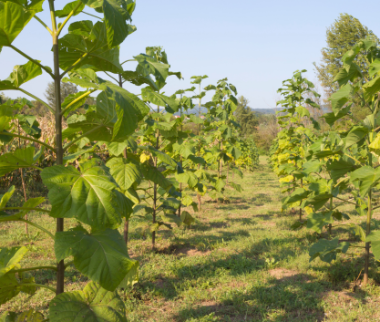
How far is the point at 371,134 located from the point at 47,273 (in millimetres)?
4275

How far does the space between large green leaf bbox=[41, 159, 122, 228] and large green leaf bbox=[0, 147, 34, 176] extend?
24 cm

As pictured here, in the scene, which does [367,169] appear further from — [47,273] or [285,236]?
[47,273]

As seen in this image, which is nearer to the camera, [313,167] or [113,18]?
[113,18]

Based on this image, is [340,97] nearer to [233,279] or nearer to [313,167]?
[313,167]

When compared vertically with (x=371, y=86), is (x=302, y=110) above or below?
above

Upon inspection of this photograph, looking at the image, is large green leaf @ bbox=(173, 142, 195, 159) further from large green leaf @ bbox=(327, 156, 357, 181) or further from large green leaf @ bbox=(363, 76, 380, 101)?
large green leaf @ bbox=(363, 76, 380, 101)

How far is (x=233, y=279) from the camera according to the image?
3.60m

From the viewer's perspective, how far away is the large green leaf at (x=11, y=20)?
1115mm

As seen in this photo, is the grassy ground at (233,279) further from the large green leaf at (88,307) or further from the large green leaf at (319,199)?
the large green leaf at (88,307)

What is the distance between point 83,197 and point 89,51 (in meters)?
0.66

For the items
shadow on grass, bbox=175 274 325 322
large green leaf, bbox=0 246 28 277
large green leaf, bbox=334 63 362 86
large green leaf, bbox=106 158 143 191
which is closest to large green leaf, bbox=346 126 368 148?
large green leaf, bbox=334 63 362 86

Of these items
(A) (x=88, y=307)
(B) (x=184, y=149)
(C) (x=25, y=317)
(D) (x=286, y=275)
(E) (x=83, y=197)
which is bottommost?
(D) (x=286, y=275)

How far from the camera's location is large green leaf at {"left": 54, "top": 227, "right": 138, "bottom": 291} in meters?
1.13

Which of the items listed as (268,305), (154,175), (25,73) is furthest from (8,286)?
(268,305)
